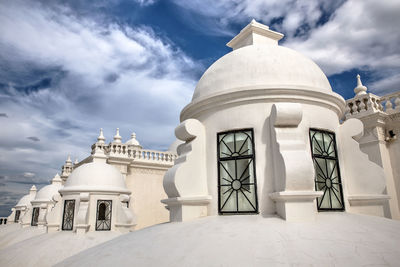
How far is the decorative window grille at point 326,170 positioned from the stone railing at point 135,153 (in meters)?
14.2

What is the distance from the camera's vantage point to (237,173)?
621 centimetres

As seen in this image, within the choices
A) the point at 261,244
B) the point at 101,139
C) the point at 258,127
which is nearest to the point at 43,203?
the point at 101,139

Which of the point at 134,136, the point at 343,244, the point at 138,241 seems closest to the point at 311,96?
the point at 343,244

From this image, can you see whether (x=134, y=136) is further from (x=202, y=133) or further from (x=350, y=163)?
(x=350, y=163)

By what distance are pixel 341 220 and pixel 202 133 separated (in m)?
3.23

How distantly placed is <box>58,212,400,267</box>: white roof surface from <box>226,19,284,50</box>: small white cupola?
18.5 feet

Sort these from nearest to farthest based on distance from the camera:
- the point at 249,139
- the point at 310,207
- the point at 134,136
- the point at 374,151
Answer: the point at 310,207, the point at 249,139, the point at 374,151, the point at 134,136

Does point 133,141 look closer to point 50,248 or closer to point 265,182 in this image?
point 50,248

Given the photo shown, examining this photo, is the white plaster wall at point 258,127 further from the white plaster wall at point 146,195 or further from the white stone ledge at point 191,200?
the white plaster wall at point 146,195

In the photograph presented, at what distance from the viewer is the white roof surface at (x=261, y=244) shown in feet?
12.8

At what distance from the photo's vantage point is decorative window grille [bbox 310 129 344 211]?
241 inches

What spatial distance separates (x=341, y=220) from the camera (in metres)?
5.24

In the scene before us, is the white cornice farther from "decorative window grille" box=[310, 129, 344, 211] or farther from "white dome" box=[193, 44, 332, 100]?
"decorative window grille" box=[310, 129, 344, 211]

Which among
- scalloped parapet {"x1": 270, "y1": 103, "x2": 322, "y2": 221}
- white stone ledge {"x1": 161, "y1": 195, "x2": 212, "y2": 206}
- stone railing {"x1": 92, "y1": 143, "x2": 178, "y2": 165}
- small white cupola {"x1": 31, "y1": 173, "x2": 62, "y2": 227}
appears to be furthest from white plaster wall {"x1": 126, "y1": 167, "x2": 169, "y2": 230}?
scalloped parapet {"x1": 270, "y1": 103, "x2": 322, "y2": 221}
